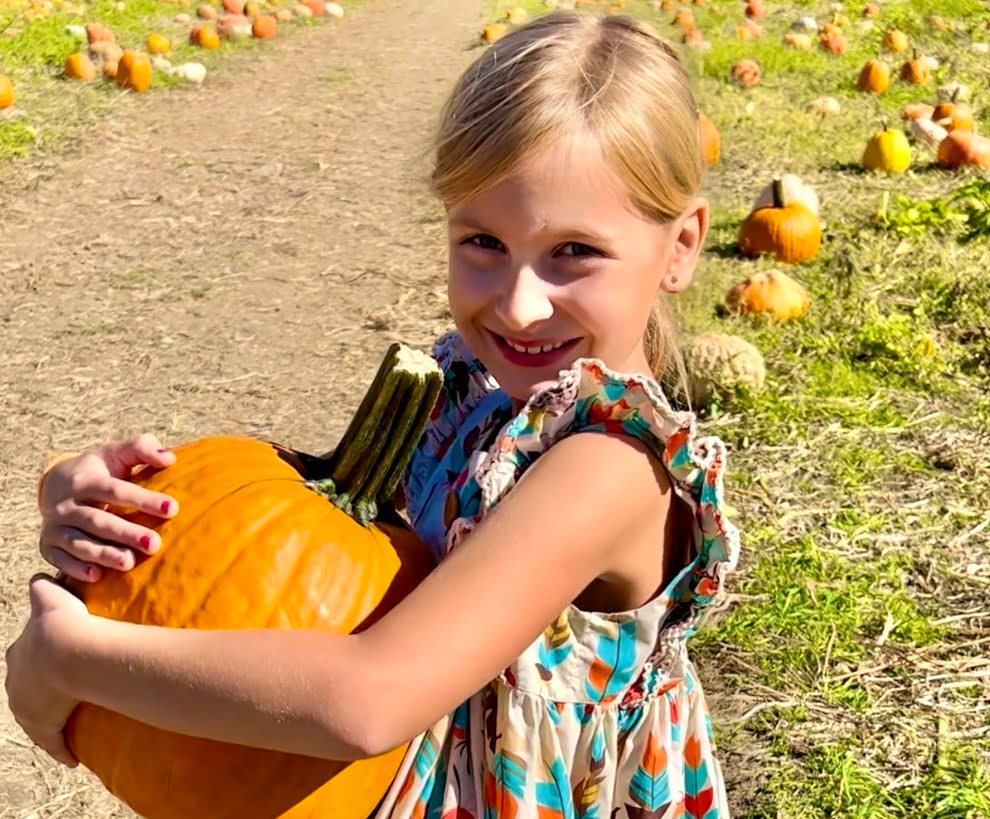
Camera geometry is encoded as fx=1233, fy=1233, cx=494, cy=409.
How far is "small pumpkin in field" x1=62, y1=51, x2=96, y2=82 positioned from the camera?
9635 millimetres

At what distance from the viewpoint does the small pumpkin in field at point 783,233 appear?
6754 mm

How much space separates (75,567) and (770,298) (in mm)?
4603

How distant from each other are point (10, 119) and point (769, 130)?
546 cm

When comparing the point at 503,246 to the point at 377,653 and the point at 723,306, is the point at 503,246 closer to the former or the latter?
the point at 377,653

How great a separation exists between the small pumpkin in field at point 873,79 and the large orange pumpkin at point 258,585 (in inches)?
353

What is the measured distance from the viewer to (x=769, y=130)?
9.17 metres

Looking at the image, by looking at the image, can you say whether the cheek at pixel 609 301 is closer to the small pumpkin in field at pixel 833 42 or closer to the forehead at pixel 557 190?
the forehead at pixel 557 190

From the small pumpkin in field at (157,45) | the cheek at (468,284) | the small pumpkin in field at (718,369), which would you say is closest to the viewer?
the cheek at (468,284)

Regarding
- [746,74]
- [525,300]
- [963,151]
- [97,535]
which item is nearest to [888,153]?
[963,151]

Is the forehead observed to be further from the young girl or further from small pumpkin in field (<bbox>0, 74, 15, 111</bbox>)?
small pumpkin in field (<bbox>0, 74, 15, 111</bbox>)

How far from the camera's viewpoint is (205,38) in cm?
1099

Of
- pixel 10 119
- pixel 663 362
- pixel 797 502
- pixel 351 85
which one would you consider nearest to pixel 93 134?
pixel 10 119

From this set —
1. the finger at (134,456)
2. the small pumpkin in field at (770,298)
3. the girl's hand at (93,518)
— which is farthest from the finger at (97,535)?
the small pumpkin in field at (770,298)

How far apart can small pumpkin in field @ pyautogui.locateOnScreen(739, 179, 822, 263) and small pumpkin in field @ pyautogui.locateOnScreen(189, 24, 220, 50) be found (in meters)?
6.09
